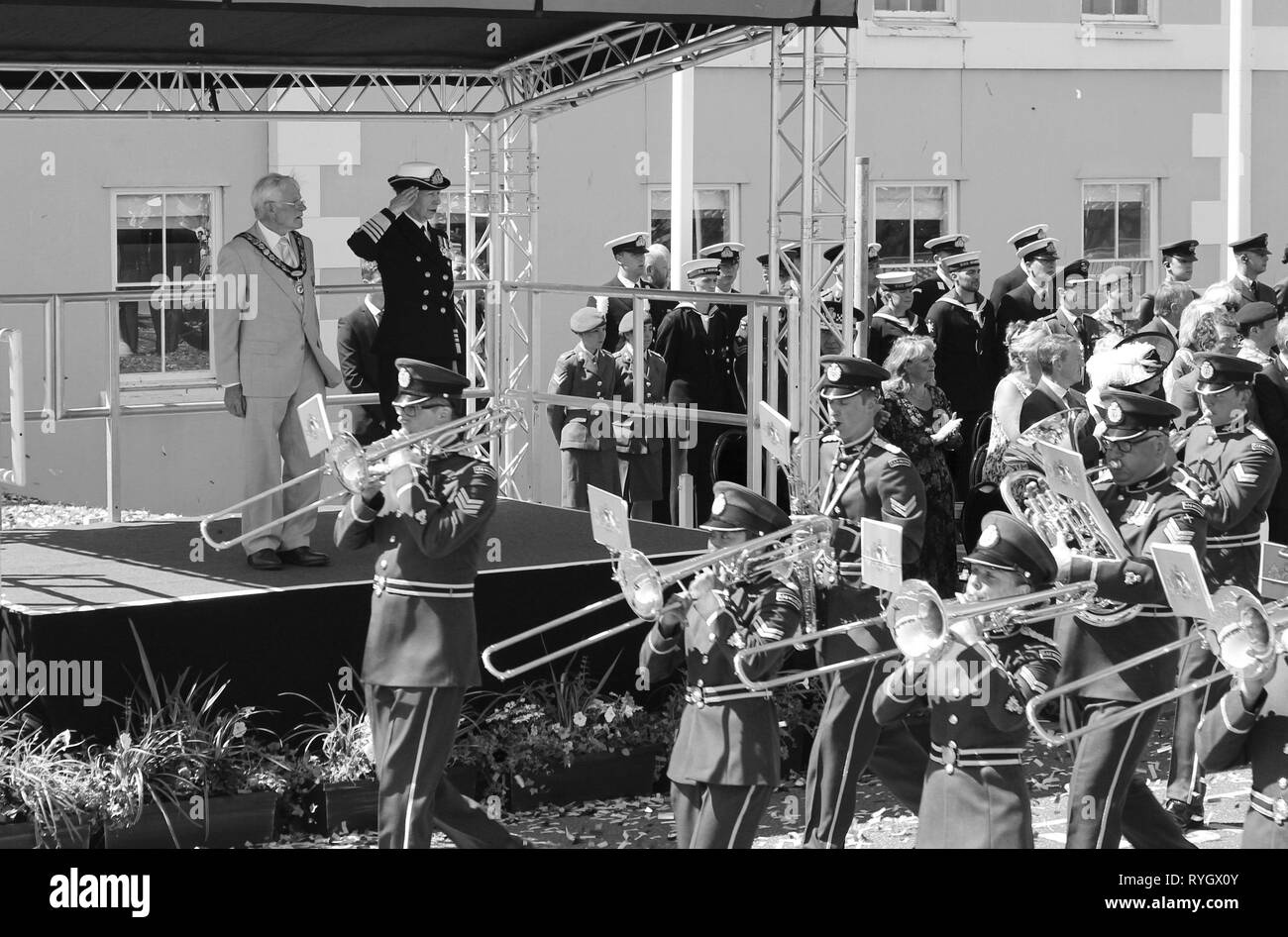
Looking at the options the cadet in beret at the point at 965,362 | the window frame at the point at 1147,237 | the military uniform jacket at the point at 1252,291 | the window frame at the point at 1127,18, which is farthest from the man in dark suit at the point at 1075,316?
the window frame at the point at 1127,18

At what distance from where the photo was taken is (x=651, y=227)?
54.7ft

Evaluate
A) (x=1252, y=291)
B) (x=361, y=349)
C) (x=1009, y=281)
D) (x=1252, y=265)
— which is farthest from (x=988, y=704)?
(x=1252, y=265)

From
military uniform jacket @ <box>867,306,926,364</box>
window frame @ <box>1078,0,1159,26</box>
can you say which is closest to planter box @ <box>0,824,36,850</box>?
military uniform jacket @ <box>867,306,926,364</box>

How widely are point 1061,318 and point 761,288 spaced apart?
219 inches

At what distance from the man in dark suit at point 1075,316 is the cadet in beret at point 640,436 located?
88.0 inches

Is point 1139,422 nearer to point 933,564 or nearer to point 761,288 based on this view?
point 933,564

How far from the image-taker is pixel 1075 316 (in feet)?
40.7

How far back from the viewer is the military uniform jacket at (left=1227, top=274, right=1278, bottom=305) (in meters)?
13.3

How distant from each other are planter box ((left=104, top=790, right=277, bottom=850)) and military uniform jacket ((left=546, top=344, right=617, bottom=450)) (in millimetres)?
4378

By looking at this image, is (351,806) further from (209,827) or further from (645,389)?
(645,389)

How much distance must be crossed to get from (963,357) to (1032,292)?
27.4 inches

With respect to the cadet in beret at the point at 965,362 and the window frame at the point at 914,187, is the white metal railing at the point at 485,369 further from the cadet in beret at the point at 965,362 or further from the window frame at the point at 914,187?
the window frame at the point at 914,187

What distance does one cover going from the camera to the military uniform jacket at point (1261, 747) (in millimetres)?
5441

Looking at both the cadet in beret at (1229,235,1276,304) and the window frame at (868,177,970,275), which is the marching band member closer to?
the cadet in beret at (1229,235,1276,304)
